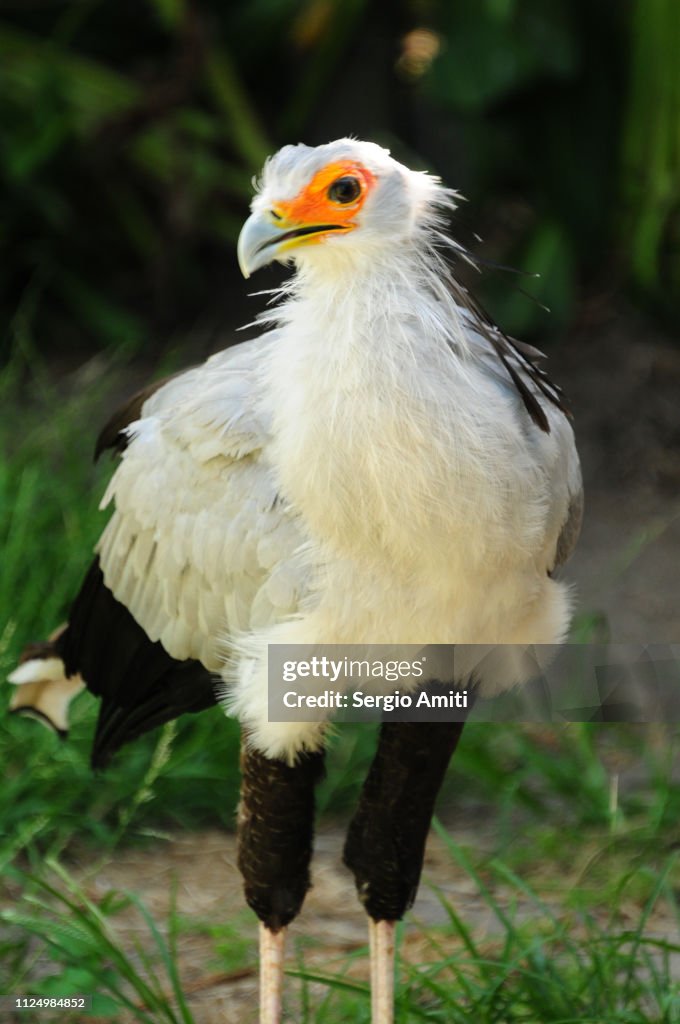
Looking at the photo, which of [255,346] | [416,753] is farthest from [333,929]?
[255,346]

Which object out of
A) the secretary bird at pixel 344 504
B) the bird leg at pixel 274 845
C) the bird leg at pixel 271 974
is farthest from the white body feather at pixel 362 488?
the bird leg at pixel 271 974

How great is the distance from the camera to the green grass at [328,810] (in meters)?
2.32

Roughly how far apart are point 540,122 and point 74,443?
6.93 ft

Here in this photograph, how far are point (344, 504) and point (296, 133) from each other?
367 centimetres

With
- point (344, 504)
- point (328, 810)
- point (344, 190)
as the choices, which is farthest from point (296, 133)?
point (344, 504)

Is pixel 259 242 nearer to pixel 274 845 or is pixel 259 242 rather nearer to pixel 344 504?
pixel 344 504

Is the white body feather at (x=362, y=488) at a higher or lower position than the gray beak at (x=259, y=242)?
lower

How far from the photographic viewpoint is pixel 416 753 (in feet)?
7.41

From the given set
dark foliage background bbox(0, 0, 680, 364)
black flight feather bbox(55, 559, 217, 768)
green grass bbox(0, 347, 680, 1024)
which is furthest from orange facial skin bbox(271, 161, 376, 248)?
dark foliage background bbox(0, 0, 680, 364)

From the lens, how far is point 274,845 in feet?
7.62

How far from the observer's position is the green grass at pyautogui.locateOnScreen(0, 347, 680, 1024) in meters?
2.32

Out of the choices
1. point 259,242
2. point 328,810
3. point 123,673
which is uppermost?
point 259,242

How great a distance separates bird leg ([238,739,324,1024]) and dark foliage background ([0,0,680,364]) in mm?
2376

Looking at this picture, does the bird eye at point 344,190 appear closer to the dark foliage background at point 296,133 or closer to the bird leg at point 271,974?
the bird leg at point 271,974
